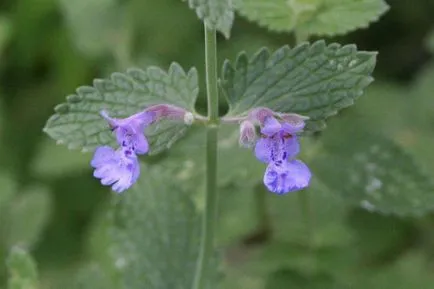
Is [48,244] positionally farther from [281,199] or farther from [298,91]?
[298,91]

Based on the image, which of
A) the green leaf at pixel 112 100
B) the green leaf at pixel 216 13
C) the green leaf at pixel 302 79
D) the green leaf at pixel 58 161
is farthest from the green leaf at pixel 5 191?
the green leaf at pixel 216 13

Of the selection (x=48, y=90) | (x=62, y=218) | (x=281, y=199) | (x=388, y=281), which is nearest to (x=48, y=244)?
(x=62, y=218)

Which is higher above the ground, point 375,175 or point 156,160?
point 375,175

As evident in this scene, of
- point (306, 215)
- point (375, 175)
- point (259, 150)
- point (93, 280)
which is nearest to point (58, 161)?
point (93, 280)

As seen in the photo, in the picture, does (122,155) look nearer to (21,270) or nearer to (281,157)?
(281,157)

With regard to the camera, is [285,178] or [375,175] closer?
[285,178]

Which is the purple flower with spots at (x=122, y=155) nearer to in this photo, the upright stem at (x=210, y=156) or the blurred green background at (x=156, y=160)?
the upright stem at (x=210, y=156)
